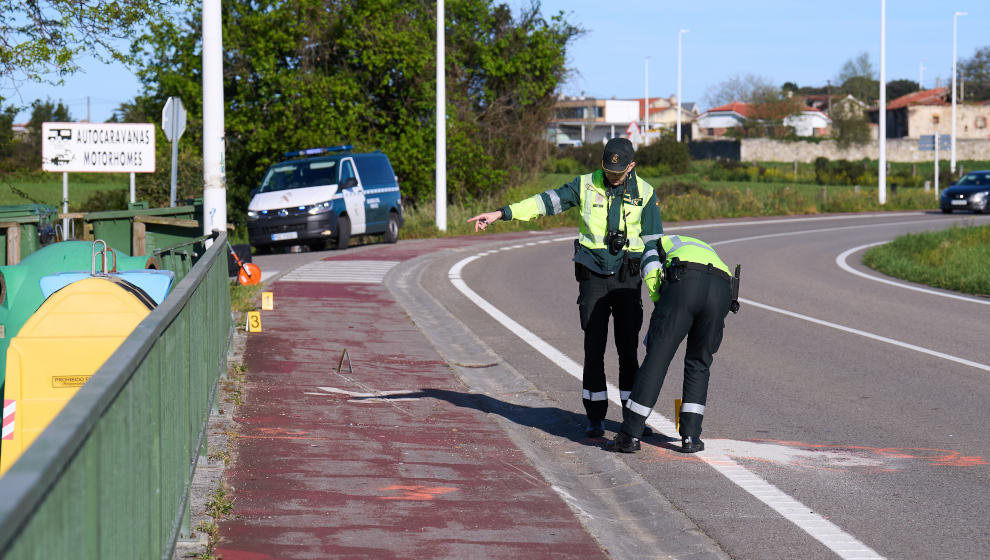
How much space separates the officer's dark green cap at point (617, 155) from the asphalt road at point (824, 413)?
66.2 inches

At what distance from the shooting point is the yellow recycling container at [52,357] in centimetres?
553

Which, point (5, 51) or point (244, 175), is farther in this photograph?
point (244, 175)

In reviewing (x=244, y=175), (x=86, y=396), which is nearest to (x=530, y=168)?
(x=244, y=175)

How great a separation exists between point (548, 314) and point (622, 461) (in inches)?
290

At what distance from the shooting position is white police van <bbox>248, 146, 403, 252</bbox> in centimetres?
2389

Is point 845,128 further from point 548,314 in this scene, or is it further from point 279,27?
point 548,314

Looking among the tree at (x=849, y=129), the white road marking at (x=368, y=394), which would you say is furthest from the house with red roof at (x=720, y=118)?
the white road marking at (x=368, y=394)

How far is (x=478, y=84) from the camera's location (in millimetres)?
39594

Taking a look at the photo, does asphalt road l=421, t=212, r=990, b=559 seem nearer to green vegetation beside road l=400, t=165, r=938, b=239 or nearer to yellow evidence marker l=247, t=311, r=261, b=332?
yellow evidence marker l=247, t=311, r=261, b=332

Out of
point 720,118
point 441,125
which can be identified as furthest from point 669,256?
point 720,118

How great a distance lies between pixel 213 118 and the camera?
40.0 ft

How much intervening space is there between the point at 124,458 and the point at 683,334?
13.8ft

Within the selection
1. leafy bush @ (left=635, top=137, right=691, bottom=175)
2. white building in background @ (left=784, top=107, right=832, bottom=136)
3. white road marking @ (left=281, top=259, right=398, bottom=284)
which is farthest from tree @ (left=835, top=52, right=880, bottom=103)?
white road marking @ (left=281, top=259, right=398, bottom=284)

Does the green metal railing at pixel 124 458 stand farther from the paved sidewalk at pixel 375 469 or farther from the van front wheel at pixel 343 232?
the van front wheel at pixel 343 232
